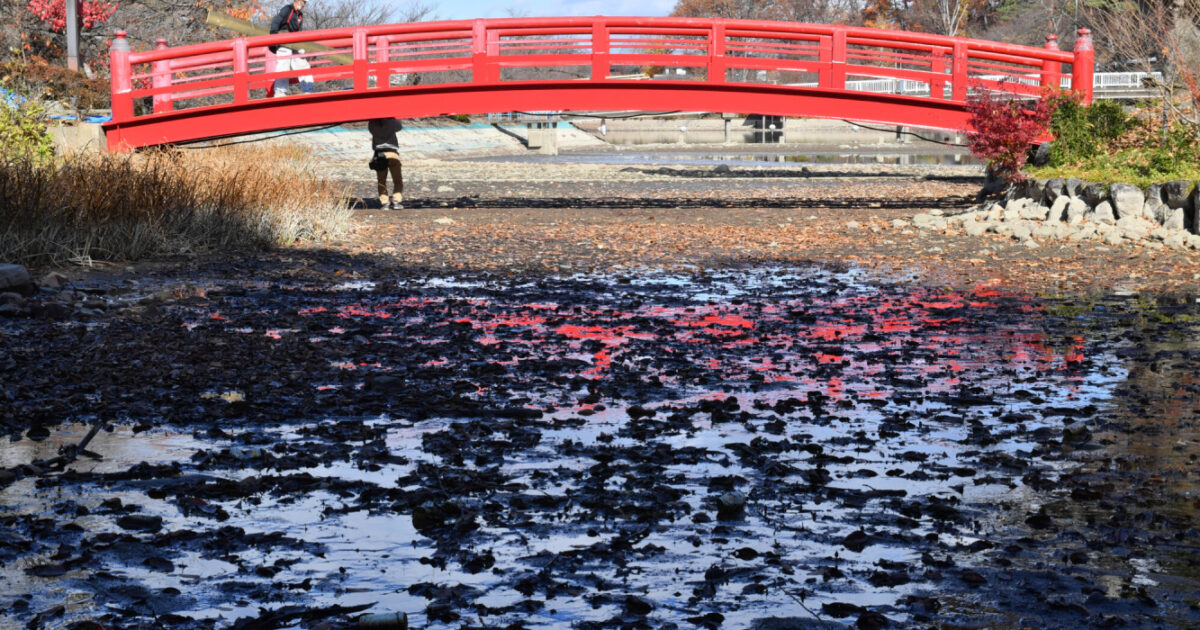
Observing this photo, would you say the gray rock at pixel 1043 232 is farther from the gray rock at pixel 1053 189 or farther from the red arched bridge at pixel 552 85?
the red arched bridge at pixel 552 85

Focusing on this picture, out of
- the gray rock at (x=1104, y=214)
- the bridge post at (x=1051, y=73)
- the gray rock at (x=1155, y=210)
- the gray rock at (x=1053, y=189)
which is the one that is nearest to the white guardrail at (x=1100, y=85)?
the bridge post at (x=1051, y=73)

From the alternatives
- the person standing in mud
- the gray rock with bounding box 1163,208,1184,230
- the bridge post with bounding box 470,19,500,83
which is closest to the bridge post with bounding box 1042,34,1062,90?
the gray rock with bounding box 1163,208,1184,230

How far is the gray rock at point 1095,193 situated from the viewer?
17000mm

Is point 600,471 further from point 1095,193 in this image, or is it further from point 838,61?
point 838,61

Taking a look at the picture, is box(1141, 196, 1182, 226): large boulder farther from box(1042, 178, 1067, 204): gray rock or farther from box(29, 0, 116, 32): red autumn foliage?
box(29, 0, 116, 32): red autumn foliage

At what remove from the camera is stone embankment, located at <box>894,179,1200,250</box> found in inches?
619

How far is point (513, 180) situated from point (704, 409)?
23.4m

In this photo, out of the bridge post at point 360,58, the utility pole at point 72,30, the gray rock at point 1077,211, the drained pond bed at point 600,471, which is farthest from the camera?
the utility pole at point 72,30

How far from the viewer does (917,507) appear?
5230mm

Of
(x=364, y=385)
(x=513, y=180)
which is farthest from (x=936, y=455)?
(x=513, y=180)

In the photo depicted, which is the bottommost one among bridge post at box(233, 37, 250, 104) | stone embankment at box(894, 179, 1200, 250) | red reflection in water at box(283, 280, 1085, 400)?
red reflection in water at box(283, 280, 1085, 400)

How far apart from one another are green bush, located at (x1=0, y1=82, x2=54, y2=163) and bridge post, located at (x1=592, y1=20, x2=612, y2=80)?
8.81 metres

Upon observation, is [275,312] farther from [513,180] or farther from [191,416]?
[513,180]

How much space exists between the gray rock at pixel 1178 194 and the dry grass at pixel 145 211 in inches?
417
